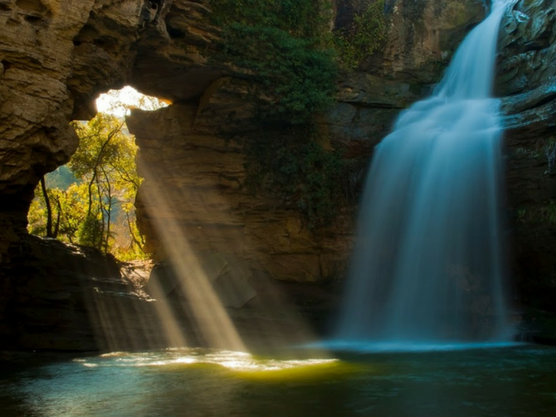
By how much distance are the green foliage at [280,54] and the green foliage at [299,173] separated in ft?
2.80

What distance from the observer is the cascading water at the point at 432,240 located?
13.4 meters

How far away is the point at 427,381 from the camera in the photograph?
7.86 metres

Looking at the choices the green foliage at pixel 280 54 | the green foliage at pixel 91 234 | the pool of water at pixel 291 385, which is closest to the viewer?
the pool of water at pixel 291 385

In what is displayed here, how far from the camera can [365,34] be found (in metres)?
18.6

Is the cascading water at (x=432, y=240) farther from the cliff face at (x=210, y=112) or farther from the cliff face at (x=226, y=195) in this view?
the cliff face at (x=226, y=195)

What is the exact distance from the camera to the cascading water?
44.0ft

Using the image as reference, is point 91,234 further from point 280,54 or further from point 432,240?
point 432,240

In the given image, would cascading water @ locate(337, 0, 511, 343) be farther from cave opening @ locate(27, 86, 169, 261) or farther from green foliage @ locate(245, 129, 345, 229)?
cave opening @ locate(27, 86, 169, 261)

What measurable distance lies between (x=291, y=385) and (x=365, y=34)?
46.3 ft

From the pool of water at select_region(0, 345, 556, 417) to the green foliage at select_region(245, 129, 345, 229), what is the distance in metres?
5.64

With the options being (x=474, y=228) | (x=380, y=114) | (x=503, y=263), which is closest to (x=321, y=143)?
(x=380, y=114)

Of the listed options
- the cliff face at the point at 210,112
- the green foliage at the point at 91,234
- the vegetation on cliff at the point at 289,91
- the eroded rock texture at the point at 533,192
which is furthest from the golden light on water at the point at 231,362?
the green foliage at the point at 91,234

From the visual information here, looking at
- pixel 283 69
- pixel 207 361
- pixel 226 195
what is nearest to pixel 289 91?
pixel 283 69

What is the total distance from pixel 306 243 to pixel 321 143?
3.05 metres
